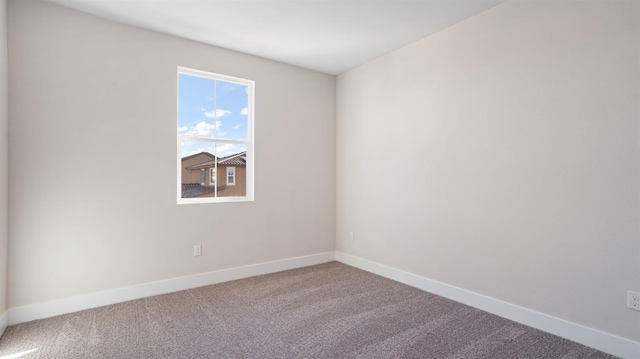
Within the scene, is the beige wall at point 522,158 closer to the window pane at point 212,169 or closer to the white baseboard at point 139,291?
the white baseboard at point 139,291

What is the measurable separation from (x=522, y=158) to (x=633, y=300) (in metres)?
1.16

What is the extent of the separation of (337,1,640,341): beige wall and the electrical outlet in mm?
34

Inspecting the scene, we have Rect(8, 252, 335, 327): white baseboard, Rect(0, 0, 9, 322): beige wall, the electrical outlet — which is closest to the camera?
the electrical outlet

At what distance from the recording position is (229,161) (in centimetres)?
371

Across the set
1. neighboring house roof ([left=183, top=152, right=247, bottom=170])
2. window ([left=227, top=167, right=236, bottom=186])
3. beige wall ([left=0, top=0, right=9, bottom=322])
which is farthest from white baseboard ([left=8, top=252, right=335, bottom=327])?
neighboring house roof ([left=183, top=152, right=247, bottom=170])

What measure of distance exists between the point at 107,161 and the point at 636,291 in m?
4.20

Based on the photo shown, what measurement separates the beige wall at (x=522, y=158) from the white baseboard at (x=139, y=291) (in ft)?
4.54

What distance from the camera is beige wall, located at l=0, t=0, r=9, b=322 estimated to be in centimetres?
238

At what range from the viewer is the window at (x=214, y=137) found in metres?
3.40

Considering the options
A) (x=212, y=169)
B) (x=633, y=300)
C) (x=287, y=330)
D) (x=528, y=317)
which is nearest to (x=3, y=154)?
(x=212, y=169)

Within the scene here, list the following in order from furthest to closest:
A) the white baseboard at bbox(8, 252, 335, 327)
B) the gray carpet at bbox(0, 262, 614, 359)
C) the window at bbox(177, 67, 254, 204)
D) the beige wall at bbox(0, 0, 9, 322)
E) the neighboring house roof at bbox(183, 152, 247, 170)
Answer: the neighboring house roof at bbox(183, 152, 247, 170)
the window at bbox(177, 67, 254, 204)
the white baseboard at bbox(8, 252, 335, 327)
the beige wall at bbox(0, 0, 9, 322)
the gray carpet at bbox(0, 262, 614, 359)

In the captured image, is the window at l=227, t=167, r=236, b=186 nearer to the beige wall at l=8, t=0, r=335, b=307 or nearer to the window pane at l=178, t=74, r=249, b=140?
the beige wall at l=8, t=0, r=335, b=307

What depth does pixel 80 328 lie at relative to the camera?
2.44 meters

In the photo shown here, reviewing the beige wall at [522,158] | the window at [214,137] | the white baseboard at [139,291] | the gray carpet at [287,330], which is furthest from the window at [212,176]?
the beige wall at [522,158]
